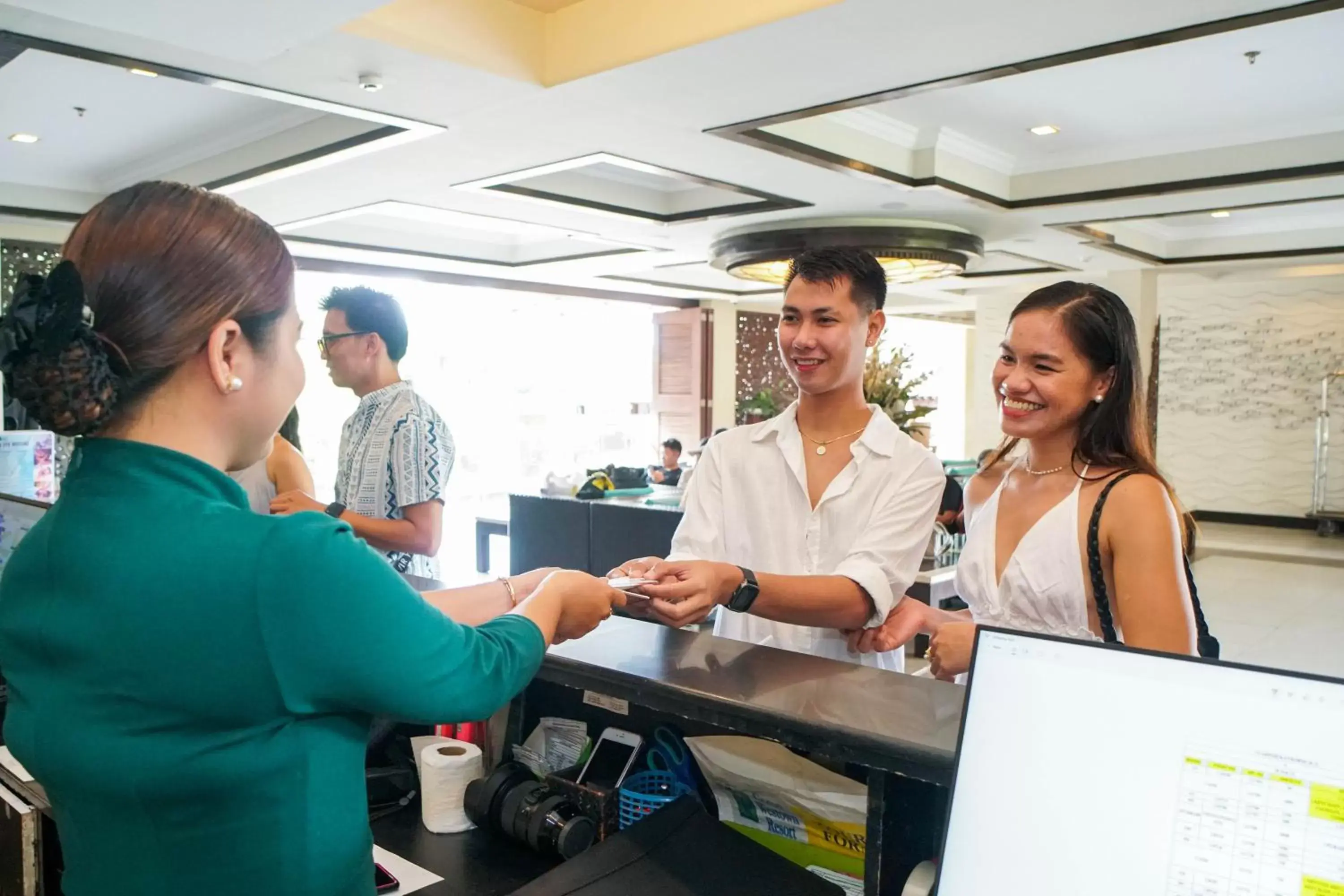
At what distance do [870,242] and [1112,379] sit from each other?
610 centimetres

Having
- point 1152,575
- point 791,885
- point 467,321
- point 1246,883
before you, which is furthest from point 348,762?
point 467,321

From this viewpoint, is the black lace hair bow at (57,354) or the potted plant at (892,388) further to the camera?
the potted plant at (892,388)

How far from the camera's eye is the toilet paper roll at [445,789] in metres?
1.42

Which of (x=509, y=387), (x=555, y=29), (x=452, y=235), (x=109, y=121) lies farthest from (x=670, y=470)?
(x=555, y=29)

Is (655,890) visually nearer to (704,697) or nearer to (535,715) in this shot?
(704,697)

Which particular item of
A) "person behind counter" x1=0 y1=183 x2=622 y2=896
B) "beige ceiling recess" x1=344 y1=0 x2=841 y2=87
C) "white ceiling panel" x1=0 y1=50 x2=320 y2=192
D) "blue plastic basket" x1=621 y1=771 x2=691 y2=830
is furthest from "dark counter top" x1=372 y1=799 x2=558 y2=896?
"white ceiling panel" x1=0 y1=50 x2=320 y2=192

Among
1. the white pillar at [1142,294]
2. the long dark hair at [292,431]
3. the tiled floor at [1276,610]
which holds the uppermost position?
the white pillar at [1142,294]

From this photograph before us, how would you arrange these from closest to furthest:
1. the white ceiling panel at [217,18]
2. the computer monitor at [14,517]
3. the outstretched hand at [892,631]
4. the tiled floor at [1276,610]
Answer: the outstretched hand at [892,631] < the computer monitor at [14,517] < the white ceiling panel at [217,18] < the tiled floor at [1276,610]

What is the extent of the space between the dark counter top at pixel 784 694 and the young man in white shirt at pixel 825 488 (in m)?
0.30

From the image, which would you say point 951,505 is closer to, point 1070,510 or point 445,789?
point 1070,510

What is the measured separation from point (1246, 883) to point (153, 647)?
85 centimetres

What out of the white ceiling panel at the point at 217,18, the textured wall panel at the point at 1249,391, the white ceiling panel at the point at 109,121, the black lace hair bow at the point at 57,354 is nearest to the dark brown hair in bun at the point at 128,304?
the black lace hair bow at the point at 57,354

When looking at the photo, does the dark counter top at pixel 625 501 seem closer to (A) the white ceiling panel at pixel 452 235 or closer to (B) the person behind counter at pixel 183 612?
(A) the white ceiling panel at pixel 452 235

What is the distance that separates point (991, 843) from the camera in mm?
818
